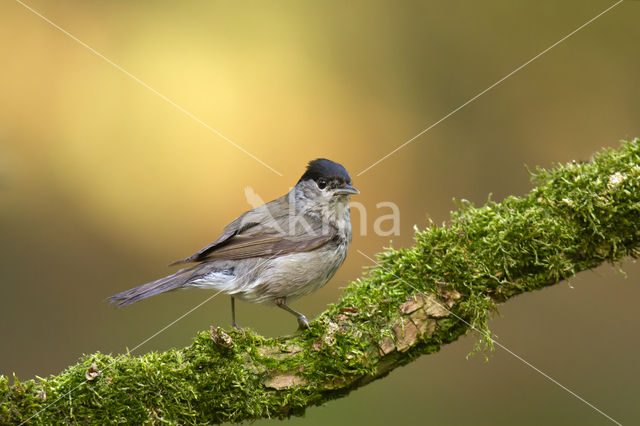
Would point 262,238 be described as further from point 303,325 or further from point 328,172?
point 303,325

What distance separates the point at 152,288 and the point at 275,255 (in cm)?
92

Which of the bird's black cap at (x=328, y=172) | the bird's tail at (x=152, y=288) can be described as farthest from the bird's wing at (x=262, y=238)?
the bird's black cap at (x=328, y=172)

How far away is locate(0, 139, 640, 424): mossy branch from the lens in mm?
2783

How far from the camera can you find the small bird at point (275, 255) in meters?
3.99

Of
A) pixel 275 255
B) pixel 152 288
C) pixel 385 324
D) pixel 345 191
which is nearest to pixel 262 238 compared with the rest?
pixel 275 255

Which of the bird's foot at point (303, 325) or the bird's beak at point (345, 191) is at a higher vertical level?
the bird's beak at point (345, 191)

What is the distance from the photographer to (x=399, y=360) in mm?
3193

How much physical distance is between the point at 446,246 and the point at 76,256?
5.84 metres

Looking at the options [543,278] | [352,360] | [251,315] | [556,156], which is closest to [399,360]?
[352,360]

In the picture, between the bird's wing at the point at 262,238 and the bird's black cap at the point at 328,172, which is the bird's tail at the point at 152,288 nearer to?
the bird's wing at the point at 262,238

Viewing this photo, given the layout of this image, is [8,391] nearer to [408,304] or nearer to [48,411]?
[48,411]

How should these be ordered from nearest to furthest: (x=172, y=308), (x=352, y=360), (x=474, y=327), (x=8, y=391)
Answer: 1. (x=8, y=391)
2. (x=352, y=360)
3. (x=474, y=327)
4. (x=172, y=308)

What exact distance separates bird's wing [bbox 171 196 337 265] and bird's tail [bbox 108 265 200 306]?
0.45ft

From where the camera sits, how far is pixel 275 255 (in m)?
4.11
